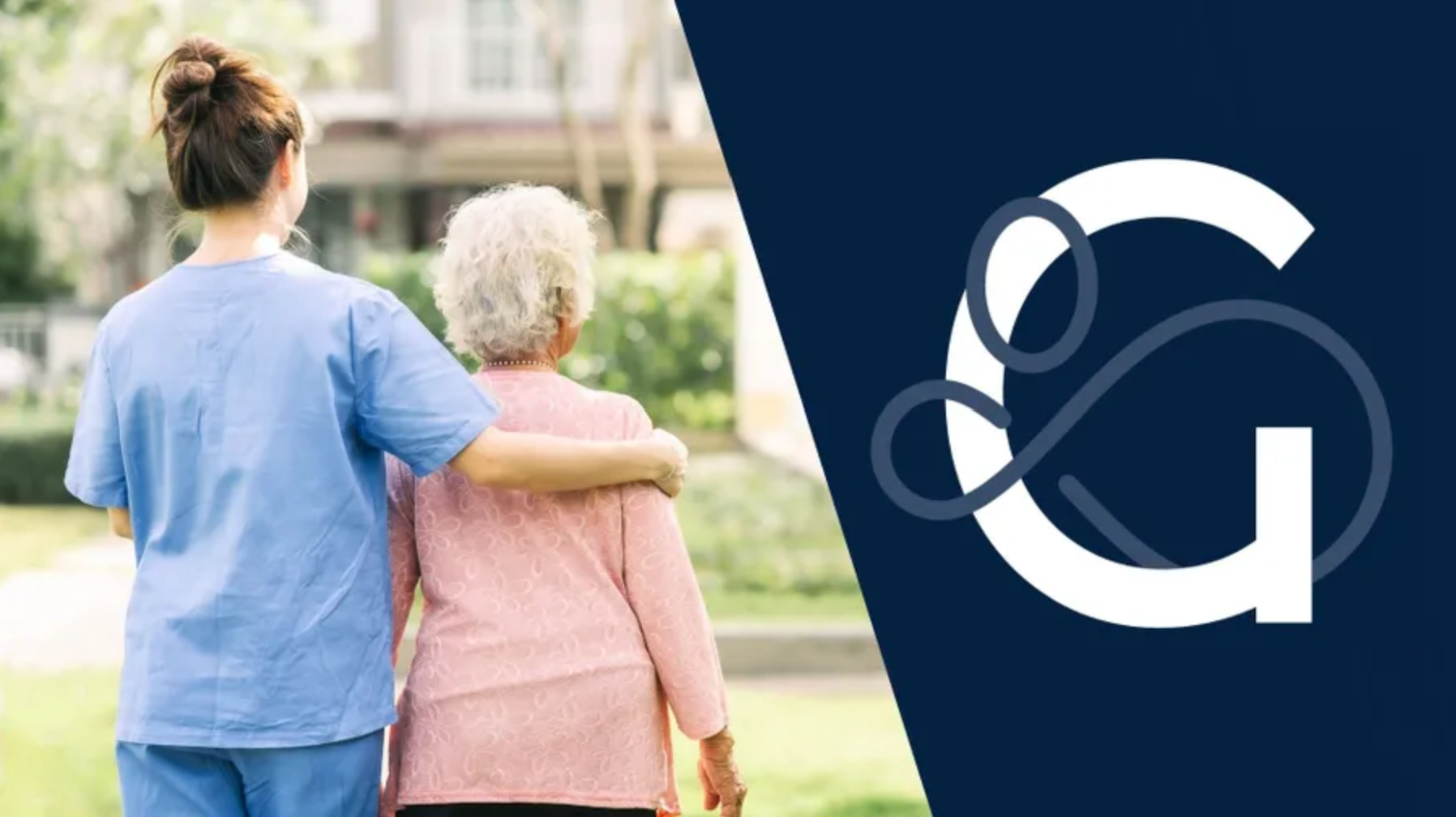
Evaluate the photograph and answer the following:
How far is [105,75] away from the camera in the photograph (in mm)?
24656

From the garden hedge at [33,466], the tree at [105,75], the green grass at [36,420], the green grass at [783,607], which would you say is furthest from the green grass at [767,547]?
the tree at [105,75]

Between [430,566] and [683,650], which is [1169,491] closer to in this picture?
[683,650]

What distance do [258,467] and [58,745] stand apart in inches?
157

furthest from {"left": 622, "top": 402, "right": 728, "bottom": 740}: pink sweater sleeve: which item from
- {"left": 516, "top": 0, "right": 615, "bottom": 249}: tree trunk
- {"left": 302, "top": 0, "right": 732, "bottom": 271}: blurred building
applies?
{"left": 302, "top": 0, "right": 732, "bottom": 271}: blurred building

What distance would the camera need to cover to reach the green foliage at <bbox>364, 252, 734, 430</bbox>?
18.9 m

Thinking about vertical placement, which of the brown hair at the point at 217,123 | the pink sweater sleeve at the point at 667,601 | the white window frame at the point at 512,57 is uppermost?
the brown hair at the point at 217,123

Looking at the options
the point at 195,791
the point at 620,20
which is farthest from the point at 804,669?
the point at 620,20

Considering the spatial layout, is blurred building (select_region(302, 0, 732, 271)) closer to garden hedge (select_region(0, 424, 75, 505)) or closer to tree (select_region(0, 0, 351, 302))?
tree (select_region(0, 0, 351, 302))

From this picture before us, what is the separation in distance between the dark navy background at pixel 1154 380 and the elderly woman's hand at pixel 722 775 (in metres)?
0.86

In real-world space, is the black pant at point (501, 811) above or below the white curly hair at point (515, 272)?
below

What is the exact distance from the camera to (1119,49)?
4.50 m

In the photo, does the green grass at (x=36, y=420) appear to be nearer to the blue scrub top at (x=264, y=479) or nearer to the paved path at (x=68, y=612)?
the paved path at (x=68, y=612)

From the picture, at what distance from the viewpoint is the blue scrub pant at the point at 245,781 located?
3.36 meters

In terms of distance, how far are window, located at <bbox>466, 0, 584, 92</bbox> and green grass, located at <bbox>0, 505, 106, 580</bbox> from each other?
16356 mm
